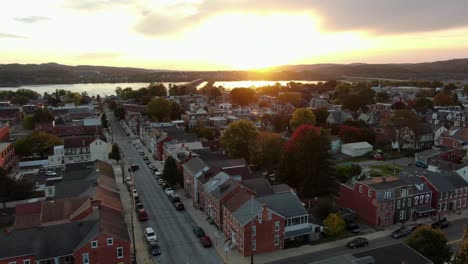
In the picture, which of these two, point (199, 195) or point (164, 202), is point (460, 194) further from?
point (164, 202)

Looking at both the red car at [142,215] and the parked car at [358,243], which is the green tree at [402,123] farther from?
the red car at [142,215]

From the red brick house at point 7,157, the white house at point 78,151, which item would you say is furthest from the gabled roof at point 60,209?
the white house at point 78,151

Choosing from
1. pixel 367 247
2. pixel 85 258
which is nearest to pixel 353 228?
pixel 367 247

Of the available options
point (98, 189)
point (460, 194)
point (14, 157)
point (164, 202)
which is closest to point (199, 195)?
point (164, 202)

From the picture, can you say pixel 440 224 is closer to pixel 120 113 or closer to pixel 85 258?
pixel 85 258

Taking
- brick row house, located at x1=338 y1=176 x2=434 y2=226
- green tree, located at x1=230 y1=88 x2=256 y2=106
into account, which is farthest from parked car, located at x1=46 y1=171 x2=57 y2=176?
green tree, located at x1=230 y1=88 x2=256 y2=106
